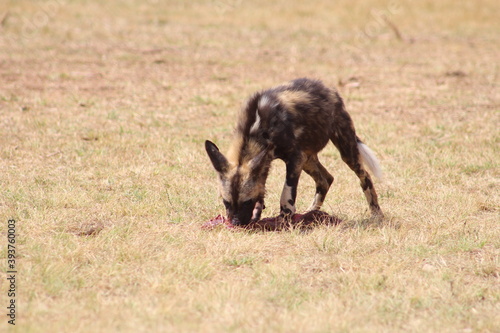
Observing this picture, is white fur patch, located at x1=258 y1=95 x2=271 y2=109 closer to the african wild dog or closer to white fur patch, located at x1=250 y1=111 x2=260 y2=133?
the african wild dog

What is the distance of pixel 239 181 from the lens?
6.36 meters

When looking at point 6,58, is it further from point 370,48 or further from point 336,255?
point 336,255

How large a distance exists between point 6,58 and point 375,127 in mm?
9186

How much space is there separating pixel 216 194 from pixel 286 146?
4.58 feet

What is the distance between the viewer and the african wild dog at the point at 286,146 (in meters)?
6.41

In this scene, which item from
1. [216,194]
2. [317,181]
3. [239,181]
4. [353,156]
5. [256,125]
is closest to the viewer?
[239,181]

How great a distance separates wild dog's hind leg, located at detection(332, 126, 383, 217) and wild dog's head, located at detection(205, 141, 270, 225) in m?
1.23

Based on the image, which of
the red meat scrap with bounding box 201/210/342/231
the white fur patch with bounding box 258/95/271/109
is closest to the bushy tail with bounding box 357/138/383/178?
the red meat scrap with bounding box 201/210/342/231

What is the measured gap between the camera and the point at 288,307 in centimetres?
493

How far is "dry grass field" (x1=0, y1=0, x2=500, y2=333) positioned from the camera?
4.90 metres

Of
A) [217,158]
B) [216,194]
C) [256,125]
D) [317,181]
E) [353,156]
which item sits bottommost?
[216,194]

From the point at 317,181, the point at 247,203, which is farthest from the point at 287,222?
the point at 317,181

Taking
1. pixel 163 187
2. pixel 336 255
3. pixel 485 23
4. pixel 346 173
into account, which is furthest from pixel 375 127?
pixel 485 23

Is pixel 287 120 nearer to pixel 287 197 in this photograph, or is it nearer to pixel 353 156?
pixel 287 197
